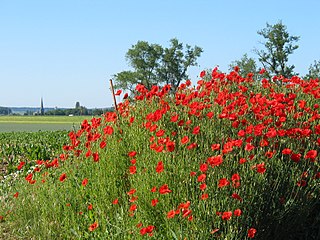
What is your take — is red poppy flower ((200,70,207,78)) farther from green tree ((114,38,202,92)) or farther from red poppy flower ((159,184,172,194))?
green tree ((114,38,202,92))

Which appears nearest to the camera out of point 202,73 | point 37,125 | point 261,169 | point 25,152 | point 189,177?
point 261,169

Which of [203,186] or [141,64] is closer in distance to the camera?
[203,186]

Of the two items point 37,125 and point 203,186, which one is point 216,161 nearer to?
point 203,186

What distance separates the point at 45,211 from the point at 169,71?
49.5 meters

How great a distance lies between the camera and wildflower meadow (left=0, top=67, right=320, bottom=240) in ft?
14.5

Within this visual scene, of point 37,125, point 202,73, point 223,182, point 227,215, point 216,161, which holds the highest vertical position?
point 202,73

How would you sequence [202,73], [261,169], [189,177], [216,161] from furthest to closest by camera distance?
[202,73] → [189,177] → [261,169] → [216,161]

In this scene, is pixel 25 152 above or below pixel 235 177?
below

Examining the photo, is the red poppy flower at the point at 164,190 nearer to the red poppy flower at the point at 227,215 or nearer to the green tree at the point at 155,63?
the red poppy flower at the point at 227,215

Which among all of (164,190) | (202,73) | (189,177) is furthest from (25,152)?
(164,190)

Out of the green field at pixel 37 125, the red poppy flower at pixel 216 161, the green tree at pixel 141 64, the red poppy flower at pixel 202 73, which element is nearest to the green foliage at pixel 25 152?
the red poppy flower at pixel 202 73

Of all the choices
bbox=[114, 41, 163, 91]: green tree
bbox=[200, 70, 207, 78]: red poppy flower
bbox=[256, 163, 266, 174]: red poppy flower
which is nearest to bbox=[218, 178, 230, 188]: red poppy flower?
bbox=[256, 163, 266, 174]: red poppy flower

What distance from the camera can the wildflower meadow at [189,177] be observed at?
4418 mm

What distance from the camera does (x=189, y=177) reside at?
15.3 ft
